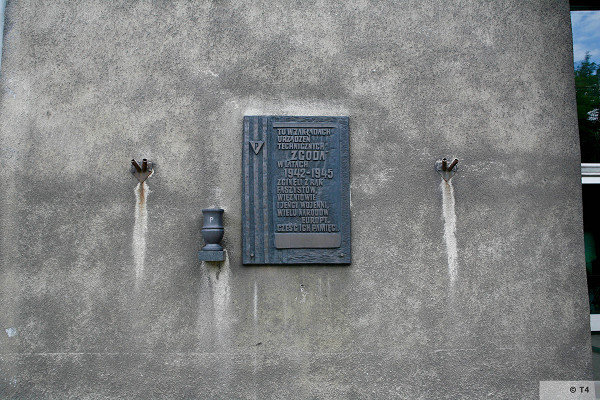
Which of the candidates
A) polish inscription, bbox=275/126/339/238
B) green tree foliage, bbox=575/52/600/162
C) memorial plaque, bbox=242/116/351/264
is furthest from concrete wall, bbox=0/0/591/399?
green tree foliage, bbox=575/52/600/162

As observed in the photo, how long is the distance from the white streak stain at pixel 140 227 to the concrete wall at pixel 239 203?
0.02 m

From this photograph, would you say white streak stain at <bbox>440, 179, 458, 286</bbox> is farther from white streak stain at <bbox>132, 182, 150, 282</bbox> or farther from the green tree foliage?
white streak stain at <bbox>132, 182, 150, 282</bbox>

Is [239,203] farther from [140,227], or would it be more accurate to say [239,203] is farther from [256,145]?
[140,227]

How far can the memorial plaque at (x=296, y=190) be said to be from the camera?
153 inches

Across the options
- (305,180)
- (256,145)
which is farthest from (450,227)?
(256,145)

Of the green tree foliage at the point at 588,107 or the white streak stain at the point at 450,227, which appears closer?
the white streak stain at the point at 450,227

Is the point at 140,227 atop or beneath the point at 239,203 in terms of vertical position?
beneath

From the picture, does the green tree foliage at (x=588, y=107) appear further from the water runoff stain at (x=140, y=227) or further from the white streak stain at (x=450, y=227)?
the water runoff stain at (x=140, y=227)

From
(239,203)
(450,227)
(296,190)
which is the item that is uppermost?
Result: (296,190)

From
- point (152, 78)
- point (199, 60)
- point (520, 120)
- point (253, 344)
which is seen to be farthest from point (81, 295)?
point (520, 120)

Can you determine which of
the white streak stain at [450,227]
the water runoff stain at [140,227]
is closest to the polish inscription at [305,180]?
the white streak stain at [450,227]

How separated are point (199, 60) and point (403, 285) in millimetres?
2881

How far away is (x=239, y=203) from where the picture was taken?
396 cm

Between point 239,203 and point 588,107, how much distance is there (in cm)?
382
